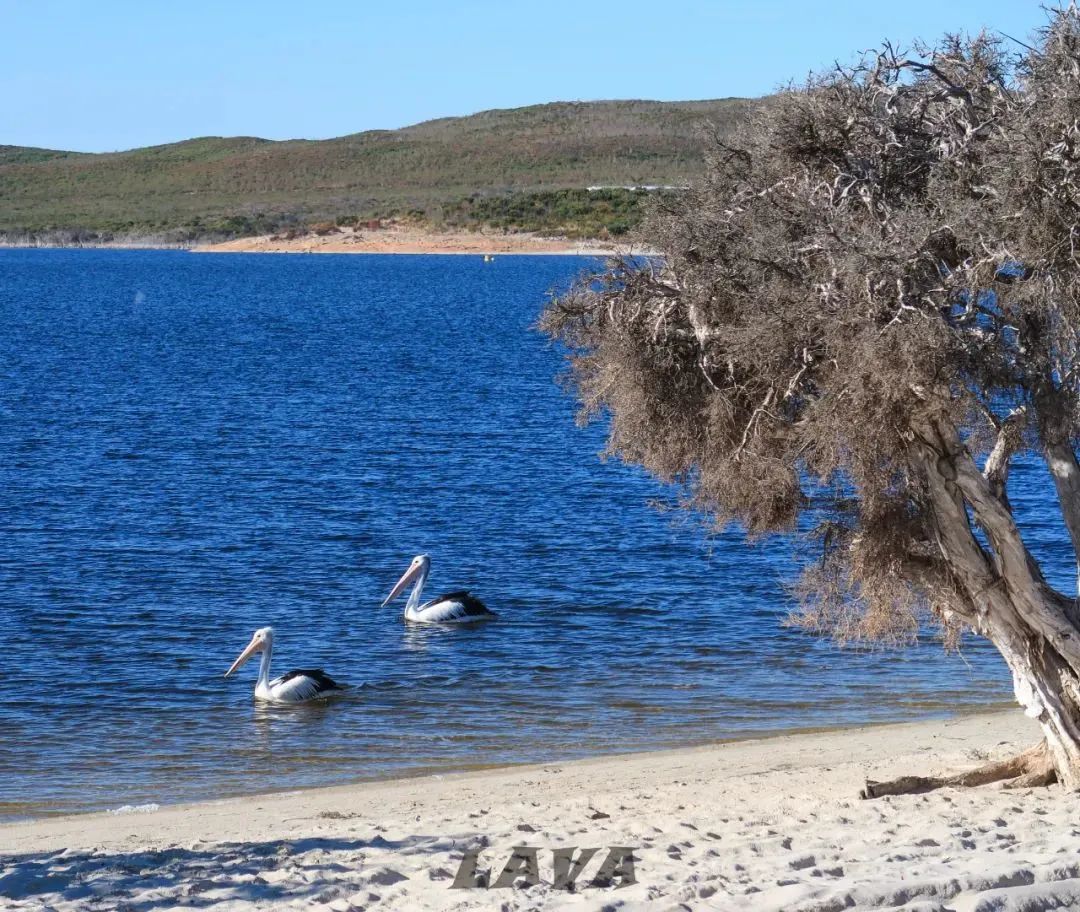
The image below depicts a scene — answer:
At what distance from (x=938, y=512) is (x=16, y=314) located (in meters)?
73.0

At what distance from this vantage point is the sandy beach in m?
138

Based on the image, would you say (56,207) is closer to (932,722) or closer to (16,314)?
(16,314)

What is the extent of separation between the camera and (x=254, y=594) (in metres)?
20.6

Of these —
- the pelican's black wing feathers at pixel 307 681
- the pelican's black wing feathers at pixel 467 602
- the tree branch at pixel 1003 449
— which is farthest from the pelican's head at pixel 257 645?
the tree branch at pixel 1003 449

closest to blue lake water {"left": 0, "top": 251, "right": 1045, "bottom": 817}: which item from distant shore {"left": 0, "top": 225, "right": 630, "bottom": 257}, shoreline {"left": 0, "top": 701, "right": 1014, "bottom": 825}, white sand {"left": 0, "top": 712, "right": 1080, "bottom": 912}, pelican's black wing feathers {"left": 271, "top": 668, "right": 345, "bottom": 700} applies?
shoreline {"left": 0, "top": 701, "right": 1014, "bottom": 825}

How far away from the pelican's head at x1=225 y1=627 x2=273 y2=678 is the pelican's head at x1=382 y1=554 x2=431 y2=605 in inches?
133

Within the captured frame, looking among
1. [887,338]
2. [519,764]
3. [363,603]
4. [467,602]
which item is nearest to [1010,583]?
[887,338]

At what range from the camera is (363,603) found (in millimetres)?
20547

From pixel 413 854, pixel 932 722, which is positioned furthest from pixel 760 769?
pixel 413 854

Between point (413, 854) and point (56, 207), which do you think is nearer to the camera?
point (413, 854)

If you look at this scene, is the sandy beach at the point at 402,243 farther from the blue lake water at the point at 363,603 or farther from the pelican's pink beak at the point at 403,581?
the pelican's pink beak at the point at 403,581

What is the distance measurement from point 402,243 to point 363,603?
13037 centimetres

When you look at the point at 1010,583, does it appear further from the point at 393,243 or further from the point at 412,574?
the point at 393,243

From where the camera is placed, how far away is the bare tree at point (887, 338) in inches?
381
